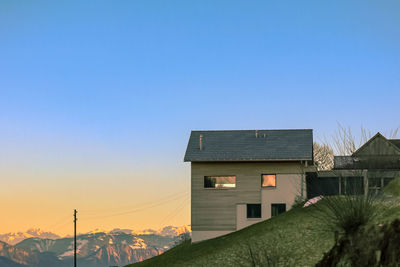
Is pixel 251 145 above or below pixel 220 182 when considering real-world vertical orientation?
above

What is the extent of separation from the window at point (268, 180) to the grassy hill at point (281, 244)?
5.97 metres

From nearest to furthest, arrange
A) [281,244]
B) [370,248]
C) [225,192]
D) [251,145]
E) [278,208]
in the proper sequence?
[370,248]
[281,244]
[278,208]
[225,192]
[251,145]

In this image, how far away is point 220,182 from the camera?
43531 mm

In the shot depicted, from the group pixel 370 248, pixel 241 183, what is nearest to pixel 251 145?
pixel 241 183

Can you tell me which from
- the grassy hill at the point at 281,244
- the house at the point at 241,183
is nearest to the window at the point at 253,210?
the house at the point at 241,183

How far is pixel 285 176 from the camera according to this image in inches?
1706

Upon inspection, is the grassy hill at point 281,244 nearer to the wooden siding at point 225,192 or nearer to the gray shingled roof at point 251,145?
the wooden siding at point 225,192

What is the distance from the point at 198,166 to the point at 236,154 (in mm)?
3083

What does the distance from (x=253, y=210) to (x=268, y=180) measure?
8.52ft

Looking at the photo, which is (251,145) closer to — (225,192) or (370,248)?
(225,192)

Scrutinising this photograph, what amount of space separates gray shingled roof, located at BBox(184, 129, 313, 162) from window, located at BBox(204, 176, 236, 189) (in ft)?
4.97

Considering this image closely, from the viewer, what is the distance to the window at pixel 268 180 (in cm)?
4331

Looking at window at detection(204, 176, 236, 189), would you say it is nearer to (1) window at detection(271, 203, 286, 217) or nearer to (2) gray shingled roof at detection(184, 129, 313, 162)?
(2) gray shingled roof at detection(184, 129, 313, 162)

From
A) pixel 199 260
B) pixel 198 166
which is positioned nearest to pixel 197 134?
pixel 198 166
